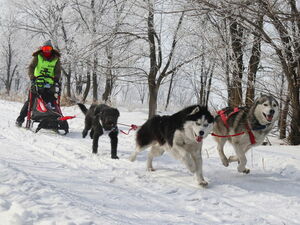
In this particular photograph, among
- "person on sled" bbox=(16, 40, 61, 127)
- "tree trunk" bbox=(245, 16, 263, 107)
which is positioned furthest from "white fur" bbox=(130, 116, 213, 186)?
"person on sled" bbox=(16, 40, 61, 127)

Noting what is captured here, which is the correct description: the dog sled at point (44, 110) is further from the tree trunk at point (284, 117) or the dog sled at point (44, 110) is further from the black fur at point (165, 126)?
the tree trunk at point (284, 117)

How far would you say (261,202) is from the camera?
3.28 m

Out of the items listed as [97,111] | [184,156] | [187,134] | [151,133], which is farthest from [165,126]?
[97,111]

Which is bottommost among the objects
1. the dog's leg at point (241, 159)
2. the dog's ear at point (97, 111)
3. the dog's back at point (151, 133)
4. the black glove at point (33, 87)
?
the dog's leg at point (241, 159)

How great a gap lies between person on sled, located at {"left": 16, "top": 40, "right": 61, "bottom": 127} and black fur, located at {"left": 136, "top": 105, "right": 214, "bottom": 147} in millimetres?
3278

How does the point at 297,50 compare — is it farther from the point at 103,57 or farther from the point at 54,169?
the point at 103,57

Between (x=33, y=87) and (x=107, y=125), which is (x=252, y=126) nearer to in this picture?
(x=107, y=125)

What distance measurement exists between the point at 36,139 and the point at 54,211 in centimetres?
386

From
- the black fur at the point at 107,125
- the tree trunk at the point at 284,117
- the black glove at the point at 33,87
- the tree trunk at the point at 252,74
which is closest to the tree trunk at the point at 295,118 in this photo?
the tree trunk at the point at 284,117

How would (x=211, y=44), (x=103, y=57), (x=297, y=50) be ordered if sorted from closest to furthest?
(x=297, y=50), (x=211, y=44), (x=103, y=57)

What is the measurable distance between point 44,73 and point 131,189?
15.3 ft

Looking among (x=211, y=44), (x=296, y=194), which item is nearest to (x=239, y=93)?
(x=211, y=44)

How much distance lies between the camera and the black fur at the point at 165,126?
3914 millimetres

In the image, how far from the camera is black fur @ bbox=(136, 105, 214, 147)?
3914 mm
